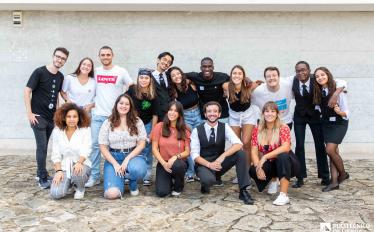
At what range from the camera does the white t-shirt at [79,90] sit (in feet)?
17.9

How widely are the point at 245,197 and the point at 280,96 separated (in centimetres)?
154

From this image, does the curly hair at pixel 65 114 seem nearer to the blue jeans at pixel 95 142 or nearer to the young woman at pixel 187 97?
the blue jeans at pixel 95 142

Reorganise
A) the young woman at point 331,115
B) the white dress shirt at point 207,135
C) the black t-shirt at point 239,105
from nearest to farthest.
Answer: the white dress shirt at point 207,135, the young woman at point 331,115, the black t-shirt at point 239,105

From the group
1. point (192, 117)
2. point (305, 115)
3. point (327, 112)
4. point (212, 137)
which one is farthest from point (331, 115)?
point (192, 117)

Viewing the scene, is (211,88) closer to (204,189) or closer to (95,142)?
(204,189)

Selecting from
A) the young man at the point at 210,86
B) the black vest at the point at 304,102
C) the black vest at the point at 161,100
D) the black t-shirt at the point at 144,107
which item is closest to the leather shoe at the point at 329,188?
the black vest at the point at 304,102

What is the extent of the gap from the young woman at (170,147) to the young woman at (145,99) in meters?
0.38

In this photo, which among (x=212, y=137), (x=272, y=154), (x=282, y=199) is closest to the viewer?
(x=282, y=199)

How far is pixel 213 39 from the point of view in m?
7.85

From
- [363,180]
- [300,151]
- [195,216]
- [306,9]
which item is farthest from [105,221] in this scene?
[306,9]

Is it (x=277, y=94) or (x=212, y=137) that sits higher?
(x=277, y=94)

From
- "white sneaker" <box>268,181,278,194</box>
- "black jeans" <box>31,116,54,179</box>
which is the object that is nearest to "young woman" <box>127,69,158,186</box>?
"black jeans" <box>31,116,54,179</box>

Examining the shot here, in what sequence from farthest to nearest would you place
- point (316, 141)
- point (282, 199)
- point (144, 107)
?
point (316, 141)
point (144, 107)
point (282, 199)

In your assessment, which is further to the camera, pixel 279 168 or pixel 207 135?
pixel 207 135
